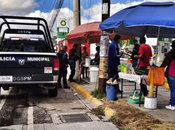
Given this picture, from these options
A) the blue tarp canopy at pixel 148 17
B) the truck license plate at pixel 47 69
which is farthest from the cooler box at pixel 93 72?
the blue tarp canopy at pixel 148 17

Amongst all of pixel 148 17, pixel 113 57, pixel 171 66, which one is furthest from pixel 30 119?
pixel 171 66

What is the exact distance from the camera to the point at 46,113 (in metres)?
5.93

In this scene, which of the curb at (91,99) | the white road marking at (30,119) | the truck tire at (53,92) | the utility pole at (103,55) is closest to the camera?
the white road marking at (30,119)

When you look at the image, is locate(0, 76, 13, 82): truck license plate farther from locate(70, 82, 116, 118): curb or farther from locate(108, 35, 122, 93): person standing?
locate(108, 35, 122, 93): person standing

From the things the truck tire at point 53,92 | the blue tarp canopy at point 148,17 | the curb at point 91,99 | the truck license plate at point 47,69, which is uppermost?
the blue tarp canopy at point 148,17

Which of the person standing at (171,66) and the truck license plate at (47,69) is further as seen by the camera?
the truck license plate at (47,69)

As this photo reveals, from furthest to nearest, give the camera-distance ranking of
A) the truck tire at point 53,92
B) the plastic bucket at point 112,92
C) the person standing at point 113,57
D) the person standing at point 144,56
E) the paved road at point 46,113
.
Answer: the truck tire at point 53,92
the person standing at point 113,57
the plastic bucket at point 112,92
the person standing at point 144,56
the paved road at point 46,113

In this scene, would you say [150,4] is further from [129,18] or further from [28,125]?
[28,125]

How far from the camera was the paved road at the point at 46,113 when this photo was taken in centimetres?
498

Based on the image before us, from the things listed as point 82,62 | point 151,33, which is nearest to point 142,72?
point 151,33

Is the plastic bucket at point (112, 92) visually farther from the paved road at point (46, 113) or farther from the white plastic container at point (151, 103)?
the white plastic container at point (151, 103)

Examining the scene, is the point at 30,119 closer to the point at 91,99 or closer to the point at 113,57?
the point at 91,99

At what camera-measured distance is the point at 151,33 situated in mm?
7746

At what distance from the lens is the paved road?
4977mm
